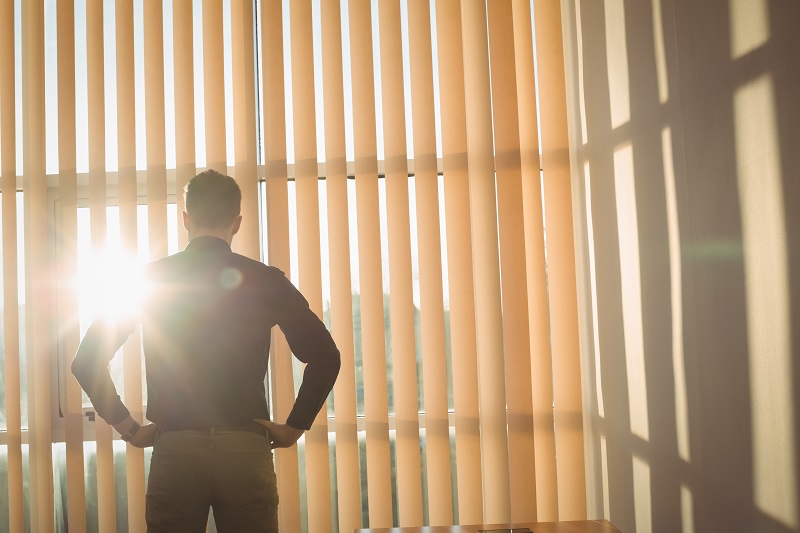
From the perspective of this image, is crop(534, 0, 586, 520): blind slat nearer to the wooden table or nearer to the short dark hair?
the wooden table

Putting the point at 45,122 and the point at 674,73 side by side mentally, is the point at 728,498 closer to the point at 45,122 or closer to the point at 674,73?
the point at 674,73

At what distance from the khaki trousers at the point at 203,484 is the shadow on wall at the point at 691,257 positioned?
116 centimetres

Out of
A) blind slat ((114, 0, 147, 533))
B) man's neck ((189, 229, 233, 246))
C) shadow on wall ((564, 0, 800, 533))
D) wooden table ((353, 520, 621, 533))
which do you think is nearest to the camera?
shadow on wall ((564, 0, 800, 533))

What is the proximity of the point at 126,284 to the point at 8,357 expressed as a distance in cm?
57

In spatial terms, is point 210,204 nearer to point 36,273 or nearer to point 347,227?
point 347,227

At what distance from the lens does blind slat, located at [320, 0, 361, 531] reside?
9.05 ft

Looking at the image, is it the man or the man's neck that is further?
the man's neck

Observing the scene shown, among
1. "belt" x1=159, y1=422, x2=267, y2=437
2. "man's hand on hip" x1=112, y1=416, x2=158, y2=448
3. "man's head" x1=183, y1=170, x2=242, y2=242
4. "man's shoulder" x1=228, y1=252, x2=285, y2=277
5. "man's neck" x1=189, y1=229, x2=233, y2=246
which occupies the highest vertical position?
"man's head" x1=183, y1=170, x2=242, y2=242

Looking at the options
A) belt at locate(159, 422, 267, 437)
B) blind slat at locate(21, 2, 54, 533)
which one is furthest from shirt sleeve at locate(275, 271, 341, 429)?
blind slat at locate(21, 2, 54, 533)

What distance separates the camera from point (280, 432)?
6.50 feet

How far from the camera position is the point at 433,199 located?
2.80m

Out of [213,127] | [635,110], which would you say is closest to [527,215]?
[635,110]

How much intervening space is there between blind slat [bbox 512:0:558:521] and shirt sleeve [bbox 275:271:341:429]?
1.04 metres

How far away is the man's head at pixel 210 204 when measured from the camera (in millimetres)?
1944
